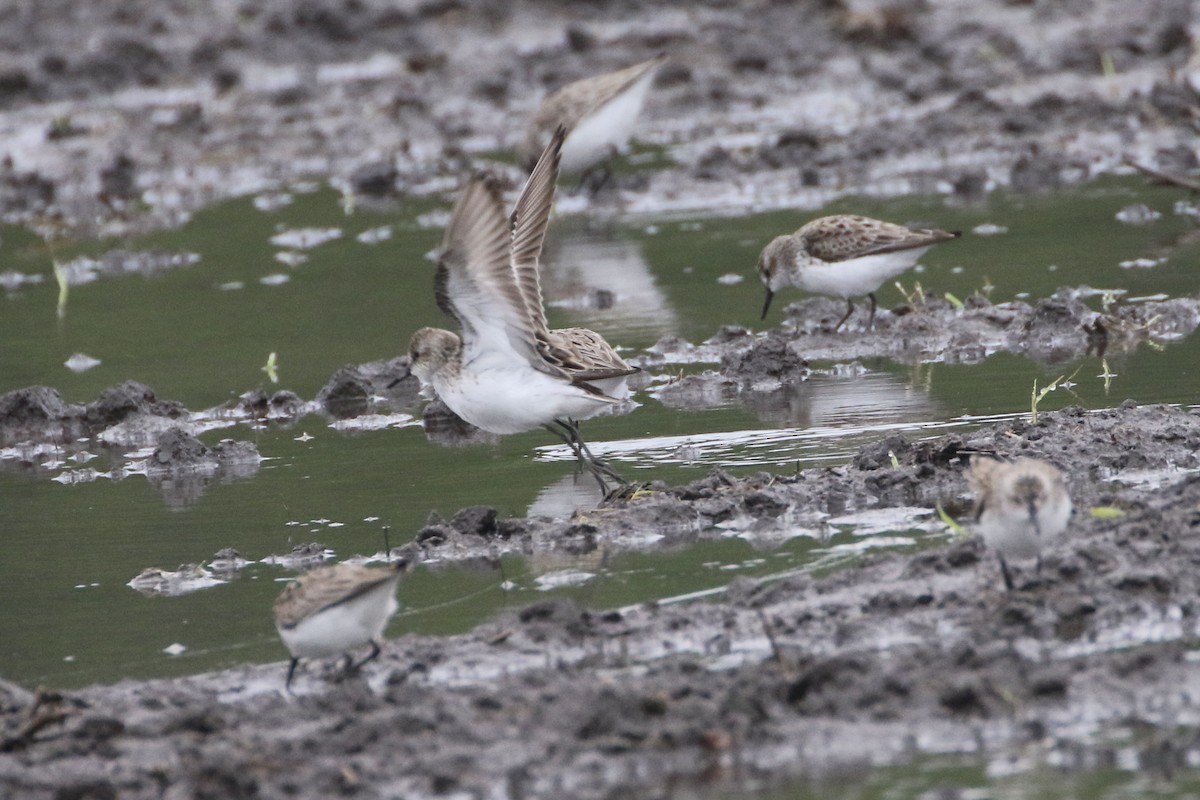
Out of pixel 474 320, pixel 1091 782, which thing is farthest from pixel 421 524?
pixel 1091 782

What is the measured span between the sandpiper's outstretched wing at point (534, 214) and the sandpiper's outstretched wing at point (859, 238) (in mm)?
3214

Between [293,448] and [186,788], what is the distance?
4.90 m

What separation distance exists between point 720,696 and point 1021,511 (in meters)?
1.23

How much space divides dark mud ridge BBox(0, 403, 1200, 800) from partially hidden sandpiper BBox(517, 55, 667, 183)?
1124 cm

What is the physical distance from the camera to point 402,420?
10570mm

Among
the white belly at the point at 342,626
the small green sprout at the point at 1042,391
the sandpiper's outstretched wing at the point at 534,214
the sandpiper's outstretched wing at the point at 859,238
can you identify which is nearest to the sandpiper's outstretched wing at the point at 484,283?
the sandpiper's outstretched wing at the point at 534,214

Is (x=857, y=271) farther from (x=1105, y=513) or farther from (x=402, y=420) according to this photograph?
(x=1105, y=513)

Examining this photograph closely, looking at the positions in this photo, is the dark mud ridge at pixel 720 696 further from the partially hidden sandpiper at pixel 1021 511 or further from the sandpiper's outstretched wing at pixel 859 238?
the sandpiper's outstretched wing at pixel 859 238

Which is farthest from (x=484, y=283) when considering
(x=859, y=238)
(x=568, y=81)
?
(x=568, y=81)

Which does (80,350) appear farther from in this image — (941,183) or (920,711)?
(920,711)

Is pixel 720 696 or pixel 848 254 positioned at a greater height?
pixel 720 696

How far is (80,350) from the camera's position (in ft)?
43.1

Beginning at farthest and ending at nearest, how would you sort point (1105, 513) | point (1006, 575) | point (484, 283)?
1. point (484, 283)
2. point (1105, 513)
3. point (1006, 575)

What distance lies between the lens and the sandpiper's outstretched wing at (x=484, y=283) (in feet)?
24.1
